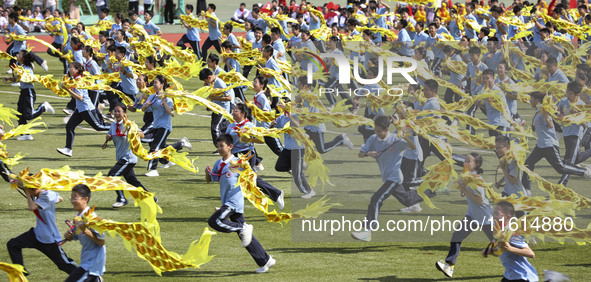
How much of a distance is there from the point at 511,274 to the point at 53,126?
15221 millimetres

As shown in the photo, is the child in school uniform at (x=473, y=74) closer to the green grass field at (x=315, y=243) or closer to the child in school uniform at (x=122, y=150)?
the green grass field at (x=315, y=243)

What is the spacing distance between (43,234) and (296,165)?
17.4 feet

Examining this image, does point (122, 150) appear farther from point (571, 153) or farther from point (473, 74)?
point (571, 153)

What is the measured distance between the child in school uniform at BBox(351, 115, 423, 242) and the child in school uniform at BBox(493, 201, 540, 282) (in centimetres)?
311

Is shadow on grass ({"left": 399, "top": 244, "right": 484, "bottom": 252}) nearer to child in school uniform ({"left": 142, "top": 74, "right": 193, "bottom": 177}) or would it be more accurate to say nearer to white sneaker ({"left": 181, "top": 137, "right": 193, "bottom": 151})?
child in school uniform ({"left": 142, "top": 74, "right": 193, "bottom": 177})

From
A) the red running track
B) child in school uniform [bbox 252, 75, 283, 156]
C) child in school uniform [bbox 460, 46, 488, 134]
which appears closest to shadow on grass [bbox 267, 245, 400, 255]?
child in school uniform [bbox 460, 46, 488, 134]

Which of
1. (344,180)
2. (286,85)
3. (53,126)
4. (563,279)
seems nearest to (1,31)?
(53,126)

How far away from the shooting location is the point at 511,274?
9.52 meters

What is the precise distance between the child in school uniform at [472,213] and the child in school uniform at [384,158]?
156 cm

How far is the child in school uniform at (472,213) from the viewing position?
36.1 feet

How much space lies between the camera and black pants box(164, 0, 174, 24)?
44.8m

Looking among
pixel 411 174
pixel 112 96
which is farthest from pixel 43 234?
pixel 112 96

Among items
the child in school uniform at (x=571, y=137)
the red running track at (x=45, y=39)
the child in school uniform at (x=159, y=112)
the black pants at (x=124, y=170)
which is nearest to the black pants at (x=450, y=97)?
the child in school uniform at (x=571, y=137)

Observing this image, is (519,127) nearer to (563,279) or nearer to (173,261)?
(563,279)
